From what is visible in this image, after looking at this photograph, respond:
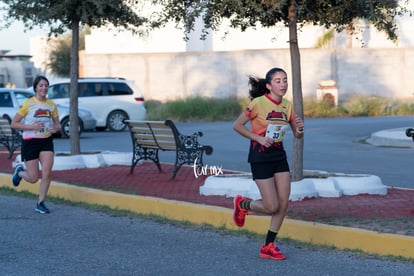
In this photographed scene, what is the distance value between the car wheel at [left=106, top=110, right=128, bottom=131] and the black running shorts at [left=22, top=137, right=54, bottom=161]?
59.6ft

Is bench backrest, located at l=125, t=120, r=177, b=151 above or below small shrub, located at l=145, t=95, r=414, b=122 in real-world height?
above

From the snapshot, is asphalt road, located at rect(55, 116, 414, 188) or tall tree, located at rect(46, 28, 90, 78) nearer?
asphalt road, located at rect(55, 116, 414, 188)

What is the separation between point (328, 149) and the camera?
20578 millimetres

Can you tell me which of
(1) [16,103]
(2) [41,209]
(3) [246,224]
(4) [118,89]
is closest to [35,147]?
(2) [41,209]

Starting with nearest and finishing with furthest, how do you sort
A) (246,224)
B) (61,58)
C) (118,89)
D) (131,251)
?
(131,251), (246,224), (118,89), (61,58)

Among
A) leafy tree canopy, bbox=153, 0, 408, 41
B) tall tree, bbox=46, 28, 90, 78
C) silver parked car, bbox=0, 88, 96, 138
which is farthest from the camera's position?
tall tree, bbox=46, 28, 90, 78

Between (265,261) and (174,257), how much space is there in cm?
88

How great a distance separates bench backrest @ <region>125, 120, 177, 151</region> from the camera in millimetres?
13723

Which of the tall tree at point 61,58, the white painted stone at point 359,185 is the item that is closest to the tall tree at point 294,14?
the white painted stone at point 359,185

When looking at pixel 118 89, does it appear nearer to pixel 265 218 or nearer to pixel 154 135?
pixel 154 135

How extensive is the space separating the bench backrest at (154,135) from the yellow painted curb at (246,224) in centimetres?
175

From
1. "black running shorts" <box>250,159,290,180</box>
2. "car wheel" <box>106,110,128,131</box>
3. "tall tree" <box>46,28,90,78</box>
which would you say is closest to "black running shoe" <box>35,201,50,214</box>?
"black running shorts" <box>250,159,290,180</box>

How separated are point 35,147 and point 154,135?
120 inches

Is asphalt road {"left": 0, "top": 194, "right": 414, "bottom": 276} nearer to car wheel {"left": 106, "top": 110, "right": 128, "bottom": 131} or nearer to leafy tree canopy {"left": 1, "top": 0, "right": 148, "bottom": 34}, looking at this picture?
leafy tree canopy {"left": 1, "top": 0, "right": 148, "bottom": 34}
